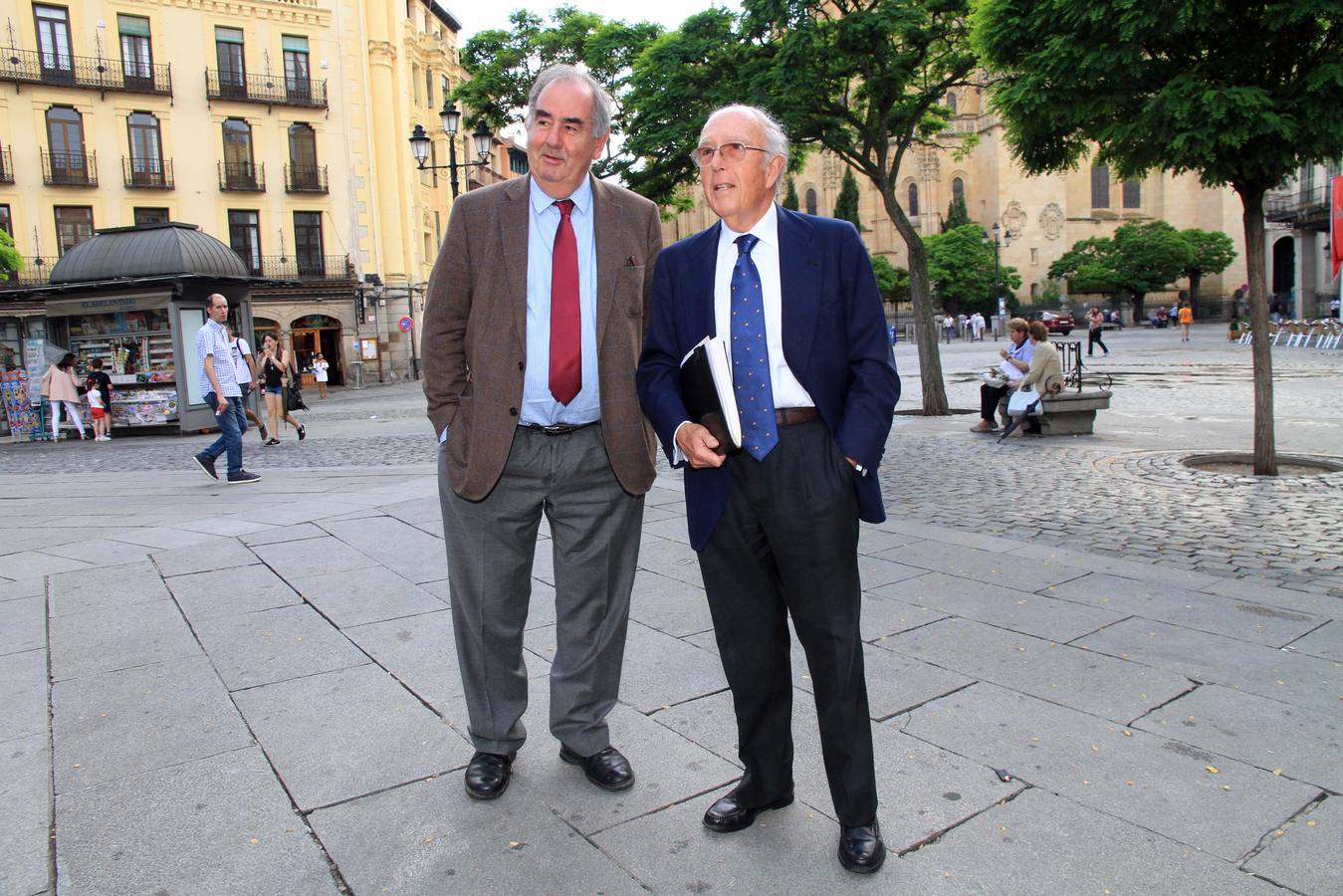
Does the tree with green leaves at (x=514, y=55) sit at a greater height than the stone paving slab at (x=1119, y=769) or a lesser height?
greater

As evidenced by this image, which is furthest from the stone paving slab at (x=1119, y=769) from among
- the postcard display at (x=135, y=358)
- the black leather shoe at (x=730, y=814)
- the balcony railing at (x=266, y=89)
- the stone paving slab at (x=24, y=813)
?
the balcony railing at (x=266, y=89)

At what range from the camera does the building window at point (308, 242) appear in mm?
37281

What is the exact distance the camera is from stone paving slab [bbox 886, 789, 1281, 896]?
242 centimetres

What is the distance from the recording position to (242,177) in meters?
36.0

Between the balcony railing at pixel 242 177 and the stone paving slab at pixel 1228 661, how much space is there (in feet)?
123

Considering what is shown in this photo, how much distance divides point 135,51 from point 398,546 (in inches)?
1405

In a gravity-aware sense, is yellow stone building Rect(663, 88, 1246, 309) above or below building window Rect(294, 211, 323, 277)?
above

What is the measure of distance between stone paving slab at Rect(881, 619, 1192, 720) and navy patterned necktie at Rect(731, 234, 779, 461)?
5.88 feet

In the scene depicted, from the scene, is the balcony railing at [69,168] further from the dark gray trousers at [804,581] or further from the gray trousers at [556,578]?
the dark gray trousers at [804,581]

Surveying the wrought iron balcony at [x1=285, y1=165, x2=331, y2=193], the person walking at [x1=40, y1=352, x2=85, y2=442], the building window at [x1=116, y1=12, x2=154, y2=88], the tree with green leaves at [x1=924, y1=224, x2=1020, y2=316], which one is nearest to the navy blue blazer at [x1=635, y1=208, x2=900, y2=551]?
the person walking at [x1=40, y1=352, x2=85, y2=442]

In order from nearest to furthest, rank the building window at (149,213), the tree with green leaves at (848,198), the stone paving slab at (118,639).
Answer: the stone paving slab at (118,639) < the building window at (149,213) < the tree with green leaves at (848,198)

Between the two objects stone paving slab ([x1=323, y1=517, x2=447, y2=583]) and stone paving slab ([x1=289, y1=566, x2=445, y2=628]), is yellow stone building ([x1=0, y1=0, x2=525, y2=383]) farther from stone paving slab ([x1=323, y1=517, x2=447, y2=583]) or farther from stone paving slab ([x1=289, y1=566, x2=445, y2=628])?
stone paving slab ([x1=289, y1=566, x2=445, y2=628])

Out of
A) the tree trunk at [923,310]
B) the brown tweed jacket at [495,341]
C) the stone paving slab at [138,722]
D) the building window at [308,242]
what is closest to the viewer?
the brown tweed jacket at [495,341]

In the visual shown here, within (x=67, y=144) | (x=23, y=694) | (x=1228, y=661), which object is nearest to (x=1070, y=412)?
(x=1228, y=661)
